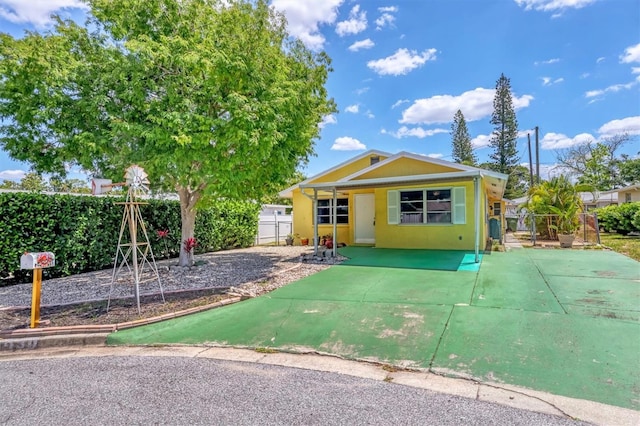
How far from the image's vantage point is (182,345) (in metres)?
4.55

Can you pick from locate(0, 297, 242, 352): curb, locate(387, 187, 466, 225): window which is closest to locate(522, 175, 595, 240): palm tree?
locate(387, 187, 466, 225): window

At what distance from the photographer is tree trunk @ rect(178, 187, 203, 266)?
9.65 meters

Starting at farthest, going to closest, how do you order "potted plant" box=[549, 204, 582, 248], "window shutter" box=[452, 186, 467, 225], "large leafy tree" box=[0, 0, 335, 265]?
"potted plant" box=[549, 204, 582, 248], "window shutter" box=[452, 186, 467, 225], "large leafy tree" box=[0, 0, 335, 265]

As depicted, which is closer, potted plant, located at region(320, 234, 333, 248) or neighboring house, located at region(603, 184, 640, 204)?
potted plant, located at region(320, 234, 333, 248)

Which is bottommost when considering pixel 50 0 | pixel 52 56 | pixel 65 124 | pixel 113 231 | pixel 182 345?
pixel 182 345

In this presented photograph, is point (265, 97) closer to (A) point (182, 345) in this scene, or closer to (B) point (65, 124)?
(B) point (65, 124)

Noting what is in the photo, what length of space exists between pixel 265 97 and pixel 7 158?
274 inches

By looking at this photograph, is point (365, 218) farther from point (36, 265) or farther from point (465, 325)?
point (36, 265)

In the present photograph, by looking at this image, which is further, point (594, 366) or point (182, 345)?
point (182, 345)

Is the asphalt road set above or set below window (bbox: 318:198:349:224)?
below

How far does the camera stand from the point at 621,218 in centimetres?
1914

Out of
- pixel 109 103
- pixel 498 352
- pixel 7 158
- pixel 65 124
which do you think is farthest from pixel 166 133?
pixel 498 352

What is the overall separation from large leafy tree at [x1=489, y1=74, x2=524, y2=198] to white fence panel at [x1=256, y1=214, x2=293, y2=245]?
89.2 feet

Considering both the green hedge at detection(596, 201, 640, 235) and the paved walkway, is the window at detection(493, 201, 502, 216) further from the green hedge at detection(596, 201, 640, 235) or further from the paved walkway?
the green hedge at detection(596, 201, 640, 235)
